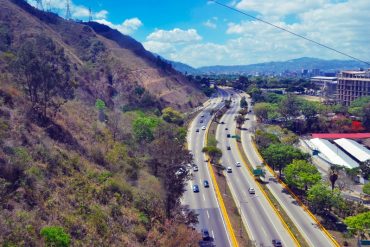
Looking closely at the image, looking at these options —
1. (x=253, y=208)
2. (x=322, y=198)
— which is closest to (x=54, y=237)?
(x=253, y=208)

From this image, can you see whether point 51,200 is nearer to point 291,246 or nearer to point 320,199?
point 291,246

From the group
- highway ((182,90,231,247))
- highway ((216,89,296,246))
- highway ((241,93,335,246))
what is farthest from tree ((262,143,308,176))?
highway ((182,90,231,247))

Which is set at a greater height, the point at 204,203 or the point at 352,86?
the point at 352,86

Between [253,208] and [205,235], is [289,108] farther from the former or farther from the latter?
[205,235]

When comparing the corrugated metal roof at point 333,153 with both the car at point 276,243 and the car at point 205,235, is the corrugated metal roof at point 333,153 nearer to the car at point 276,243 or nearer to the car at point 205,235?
the car at point 276,243

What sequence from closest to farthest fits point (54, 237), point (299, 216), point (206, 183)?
point (54, 237), point (299, 216), point (206, 183)

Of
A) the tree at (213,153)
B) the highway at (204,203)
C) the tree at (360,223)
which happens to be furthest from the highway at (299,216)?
the highway at (204,203)

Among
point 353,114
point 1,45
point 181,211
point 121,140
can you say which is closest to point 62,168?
point 181,211
